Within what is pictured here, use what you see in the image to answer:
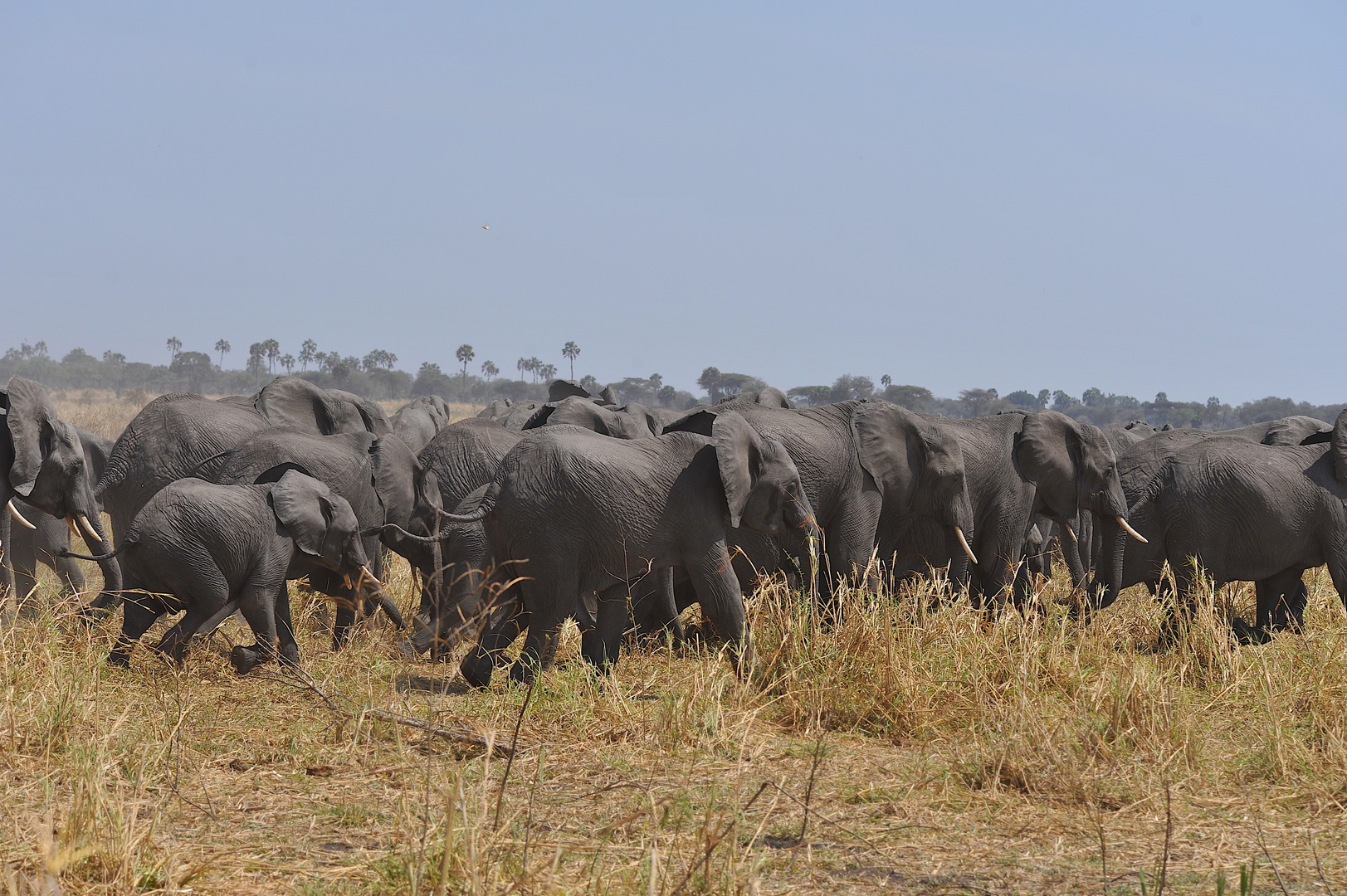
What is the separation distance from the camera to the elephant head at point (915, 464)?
29.8 feet

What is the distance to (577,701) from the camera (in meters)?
5.93

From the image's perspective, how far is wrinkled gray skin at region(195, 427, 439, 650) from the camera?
885 centimetres

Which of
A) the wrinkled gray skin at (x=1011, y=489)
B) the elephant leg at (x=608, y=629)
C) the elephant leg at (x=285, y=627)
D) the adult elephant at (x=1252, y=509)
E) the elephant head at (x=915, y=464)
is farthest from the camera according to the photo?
the wrinkled gray skin at (x=1011, y=489)

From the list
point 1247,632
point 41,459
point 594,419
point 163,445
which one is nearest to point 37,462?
point 41,459

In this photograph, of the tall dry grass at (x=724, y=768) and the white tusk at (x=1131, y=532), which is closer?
the tall dry grass at (x=724, y=768)

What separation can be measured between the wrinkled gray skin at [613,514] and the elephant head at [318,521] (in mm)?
1184

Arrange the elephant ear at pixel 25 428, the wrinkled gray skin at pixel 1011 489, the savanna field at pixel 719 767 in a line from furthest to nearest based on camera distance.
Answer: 1. the wrinkled gray skin at pixel 1011 489
2. the elephant ear at pixel 25 428
3. the savanna field at pixel 719 767

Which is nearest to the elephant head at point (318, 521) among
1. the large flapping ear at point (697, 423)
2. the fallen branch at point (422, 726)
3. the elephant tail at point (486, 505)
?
the elephant tail at point (486, 505)

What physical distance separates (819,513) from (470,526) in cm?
246

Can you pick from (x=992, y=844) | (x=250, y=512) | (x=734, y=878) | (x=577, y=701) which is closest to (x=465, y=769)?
(x=577, y=701)

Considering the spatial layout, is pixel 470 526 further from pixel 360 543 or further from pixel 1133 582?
pixel 1133 582

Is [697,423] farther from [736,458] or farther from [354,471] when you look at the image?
[354,471]

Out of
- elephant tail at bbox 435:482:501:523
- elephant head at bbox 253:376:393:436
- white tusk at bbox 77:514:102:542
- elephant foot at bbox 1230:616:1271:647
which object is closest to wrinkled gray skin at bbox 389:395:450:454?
elephant head at bbox 253:376:393:436

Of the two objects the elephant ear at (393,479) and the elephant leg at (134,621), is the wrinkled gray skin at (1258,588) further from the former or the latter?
the elephant leg at (134,621)
